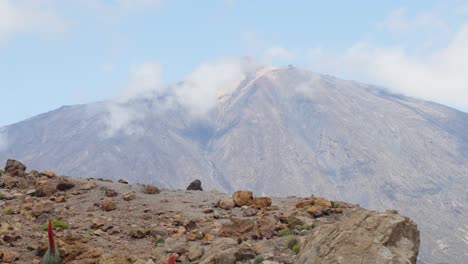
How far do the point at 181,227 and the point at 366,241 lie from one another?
394 inches

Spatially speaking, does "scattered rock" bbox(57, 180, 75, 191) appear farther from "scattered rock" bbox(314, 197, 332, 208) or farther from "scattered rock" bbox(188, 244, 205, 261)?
"scattered rock" bbox(314, 197, 332, 208)

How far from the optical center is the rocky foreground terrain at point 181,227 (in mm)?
14297

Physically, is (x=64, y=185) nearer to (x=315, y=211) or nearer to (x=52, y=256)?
(x=52, y=256)

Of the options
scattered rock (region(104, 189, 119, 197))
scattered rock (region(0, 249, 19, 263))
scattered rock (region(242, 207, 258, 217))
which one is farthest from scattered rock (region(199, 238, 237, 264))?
scattered rock (region(104, 189, 119, 197))

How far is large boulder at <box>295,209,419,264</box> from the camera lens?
13336mm

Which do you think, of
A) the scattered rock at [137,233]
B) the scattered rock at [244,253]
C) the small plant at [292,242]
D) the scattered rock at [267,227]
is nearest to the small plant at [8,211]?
the scattered rock at [137,233]

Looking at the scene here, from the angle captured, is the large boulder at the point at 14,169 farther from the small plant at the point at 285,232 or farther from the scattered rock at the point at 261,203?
the small plant at the point at 285,232

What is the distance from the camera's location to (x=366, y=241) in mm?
13758

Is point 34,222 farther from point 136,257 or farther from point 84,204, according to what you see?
point 136,257

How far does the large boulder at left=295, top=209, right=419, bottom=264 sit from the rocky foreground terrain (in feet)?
→ 0.08

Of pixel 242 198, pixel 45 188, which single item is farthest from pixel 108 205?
pixel 242 198

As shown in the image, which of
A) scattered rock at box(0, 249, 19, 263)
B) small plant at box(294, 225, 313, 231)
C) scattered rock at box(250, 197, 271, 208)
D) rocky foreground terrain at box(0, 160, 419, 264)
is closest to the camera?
rocky foreground terrain at box(0, 160, 419, 264)

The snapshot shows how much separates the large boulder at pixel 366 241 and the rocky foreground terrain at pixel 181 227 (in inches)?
1.0

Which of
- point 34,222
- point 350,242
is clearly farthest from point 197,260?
point 34,222
